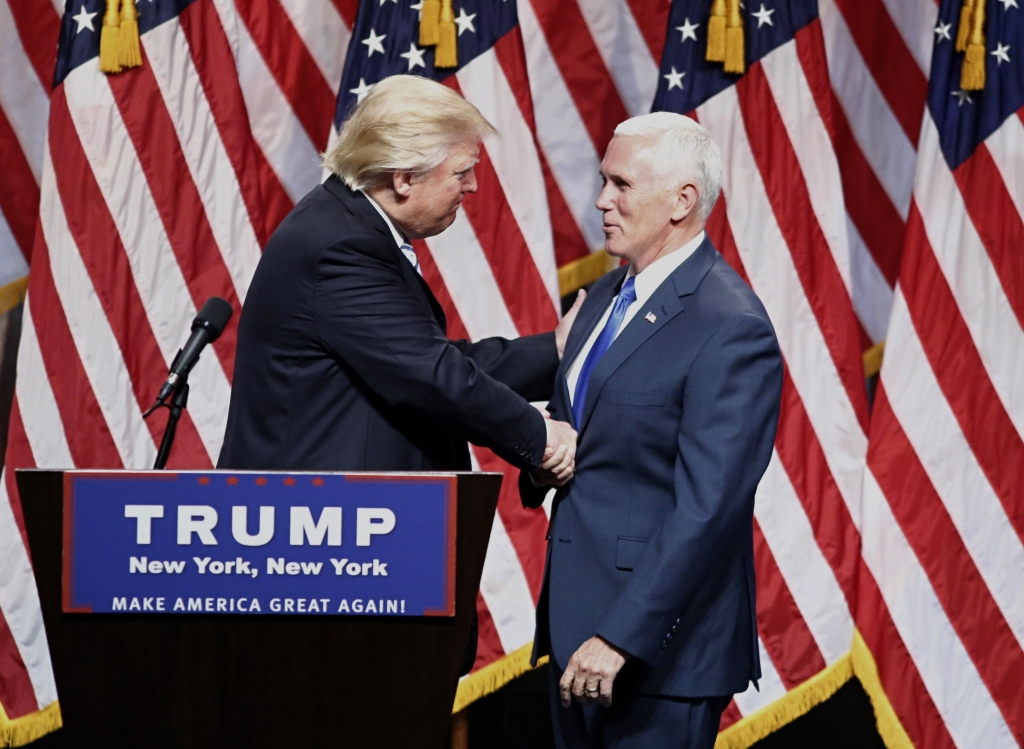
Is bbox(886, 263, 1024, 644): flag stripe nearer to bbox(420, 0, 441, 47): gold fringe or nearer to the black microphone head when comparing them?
bbox(420, 0, 441, 47): gold fringe

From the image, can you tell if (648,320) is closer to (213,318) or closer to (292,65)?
(213,318)

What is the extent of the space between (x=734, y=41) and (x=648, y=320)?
65.6 inches

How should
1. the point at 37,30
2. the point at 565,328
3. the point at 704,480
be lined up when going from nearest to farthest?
the point at 704,480 < the point at 565,328 < the point at 37,30

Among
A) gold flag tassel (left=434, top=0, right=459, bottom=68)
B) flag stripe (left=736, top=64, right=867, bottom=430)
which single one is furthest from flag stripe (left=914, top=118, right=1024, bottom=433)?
gold flag tassel (left=434, top=0, right=459, bottom=68)

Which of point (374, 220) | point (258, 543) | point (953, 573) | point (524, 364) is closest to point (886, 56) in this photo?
point (953, 573)

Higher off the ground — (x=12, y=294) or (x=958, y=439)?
(x=12, y=294)

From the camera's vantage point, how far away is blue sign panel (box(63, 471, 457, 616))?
1.59 meters

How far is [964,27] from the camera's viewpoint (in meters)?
3.21

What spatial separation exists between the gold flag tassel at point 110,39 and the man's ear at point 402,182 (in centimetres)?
150

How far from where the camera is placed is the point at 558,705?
194 cm

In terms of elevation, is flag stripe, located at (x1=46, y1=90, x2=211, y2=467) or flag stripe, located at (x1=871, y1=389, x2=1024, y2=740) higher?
flag stripe, located at (x1=46, y1=90, x2=211, y2=467)

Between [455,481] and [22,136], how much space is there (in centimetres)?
259

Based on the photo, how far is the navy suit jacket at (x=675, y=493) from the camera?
173 centimetres

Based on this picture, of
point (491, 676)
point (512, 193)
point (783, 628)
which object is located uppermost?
point (512, 193)
